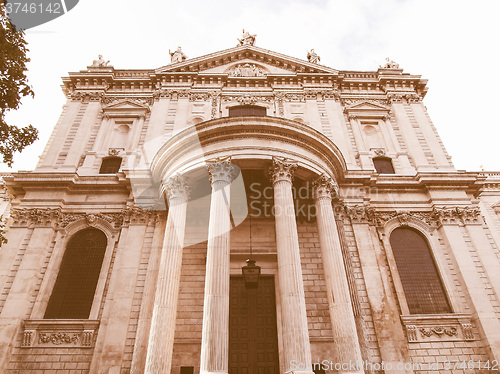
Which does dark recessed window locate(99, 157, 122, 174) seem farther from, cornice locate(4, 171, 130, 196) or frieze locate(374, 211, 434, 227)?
frieze locate(374, 211, 434, 227)

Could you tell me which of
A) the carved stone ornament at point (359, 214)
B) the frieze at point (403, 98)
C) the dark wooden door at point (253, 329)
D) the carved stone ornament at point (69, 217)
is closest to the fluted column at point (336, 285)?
the carved stone ornament at point (359, 214)

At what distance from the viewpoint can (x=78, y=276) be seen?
1529 centimetres

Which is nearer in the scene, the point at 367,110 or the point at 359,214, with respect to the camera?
the point at 359,214

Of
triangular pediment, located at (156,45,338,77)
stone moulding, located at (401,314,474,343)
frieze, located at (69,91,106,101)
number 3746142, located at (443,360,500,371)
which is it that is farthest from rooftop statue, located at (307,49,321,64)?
number 3746142, located at (443,360,500,371)

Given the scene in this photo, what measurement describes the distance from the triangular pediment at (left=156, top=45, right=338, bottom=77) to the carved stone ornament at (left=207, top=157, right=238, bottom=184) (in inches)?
377

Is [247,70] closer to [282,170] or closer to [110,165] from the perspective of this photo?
[110,165]

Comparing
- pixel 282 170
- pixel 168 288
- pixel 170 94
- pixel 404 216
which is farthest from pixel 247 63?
A: pixel 168 288

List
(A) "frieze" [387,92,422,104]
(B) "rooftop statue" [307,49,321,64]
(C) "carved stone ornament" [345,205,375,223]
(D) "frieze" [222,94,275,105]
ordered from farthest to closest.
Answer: (B) "rooftop statue" [307,49,321,64] → (A) "frieze" [387,92,422,104] → (D) "frieze" [222,94,275,105] → (C) "carved stone ornament" [345,205,375,223]

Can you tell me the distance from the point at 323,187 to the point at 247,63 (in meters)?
11.6

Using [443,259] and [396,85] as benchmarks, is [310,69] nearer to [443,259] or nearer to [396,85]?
[396,85]

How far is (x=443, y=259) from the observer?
15.8m

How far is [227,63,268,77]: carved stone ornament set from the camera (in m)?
22.0

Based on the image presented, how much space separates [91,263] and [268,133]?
949 centimetres

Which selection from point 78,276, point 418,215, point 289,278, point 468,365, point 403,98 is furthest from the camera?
point 403,98
